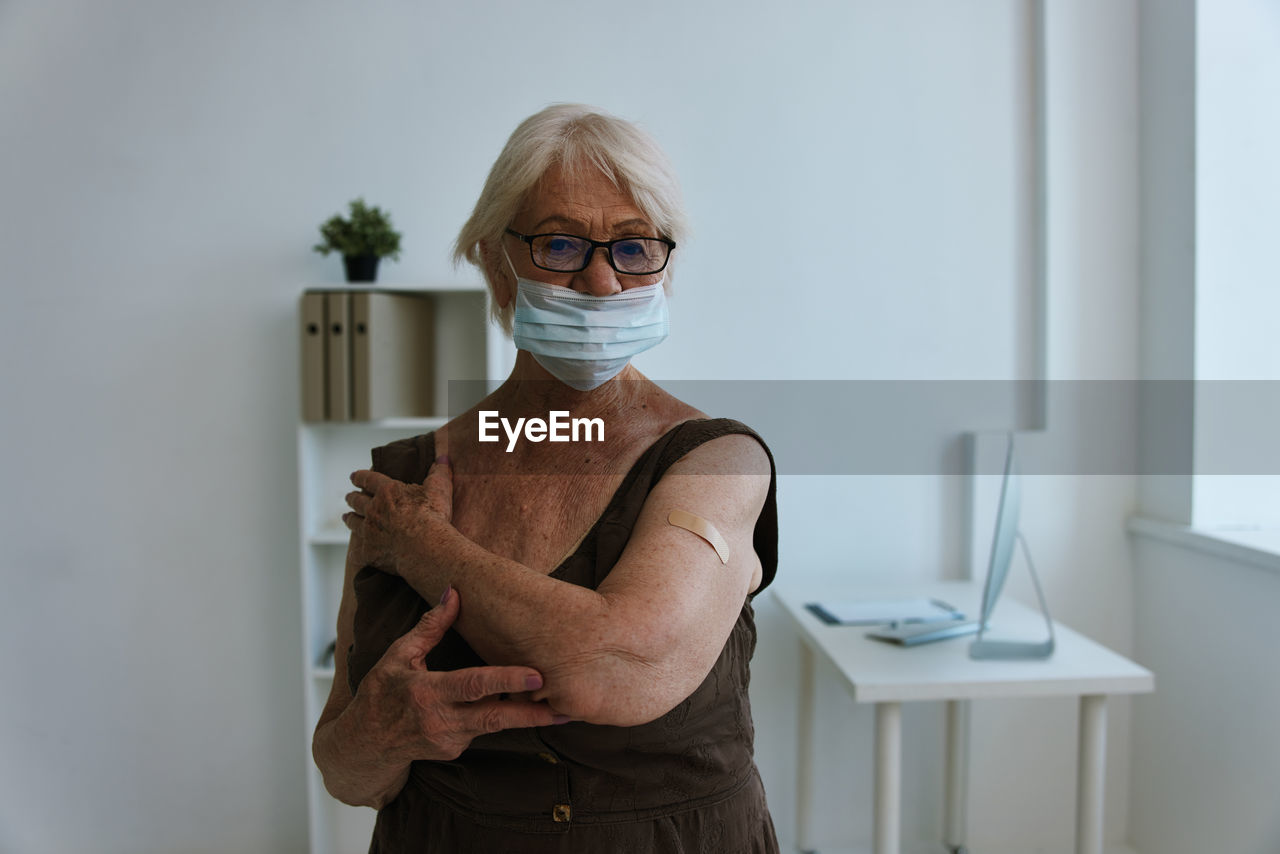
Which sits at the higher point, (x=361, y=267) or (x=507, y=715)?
(x=361, y=267)

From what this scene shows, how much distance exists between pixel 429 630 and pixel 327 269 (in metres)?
2.16

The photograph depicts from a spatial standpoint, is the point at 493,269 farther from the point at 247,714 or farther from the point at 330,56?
the point at 247,714

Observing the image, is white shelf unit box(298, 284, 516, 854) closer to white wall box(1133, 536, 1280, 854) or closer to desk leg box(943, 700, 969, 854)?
desk leg box(943, 700, 969, 854)

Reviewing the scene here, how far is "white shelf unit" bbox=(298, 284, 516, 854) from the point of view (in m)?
2.50

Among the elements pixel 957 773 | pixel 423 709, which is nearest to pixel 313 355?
pixel 423 709

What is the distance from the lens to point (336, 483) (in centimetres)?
270

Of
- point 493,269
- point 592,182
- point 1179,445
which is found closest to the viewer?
point 592,182

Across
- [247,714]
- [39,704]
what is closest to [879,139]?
[247,714]

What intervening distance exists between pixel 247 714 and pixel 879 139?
9.16 feet

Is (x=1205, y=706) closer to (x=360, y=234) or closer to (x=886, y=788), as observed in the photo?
(x=886, y=788)

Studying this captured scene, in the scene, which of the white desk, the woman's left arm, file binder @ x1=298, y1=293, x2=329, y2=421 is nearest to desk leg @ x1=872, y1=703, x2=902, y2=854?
the white desk

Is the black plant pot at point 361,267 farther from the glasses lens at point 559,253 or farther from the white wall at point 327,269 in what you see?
the glasses lens at point 559,253

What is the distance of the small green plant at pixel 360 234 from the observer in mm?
2484

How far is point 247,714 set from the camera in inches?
108
